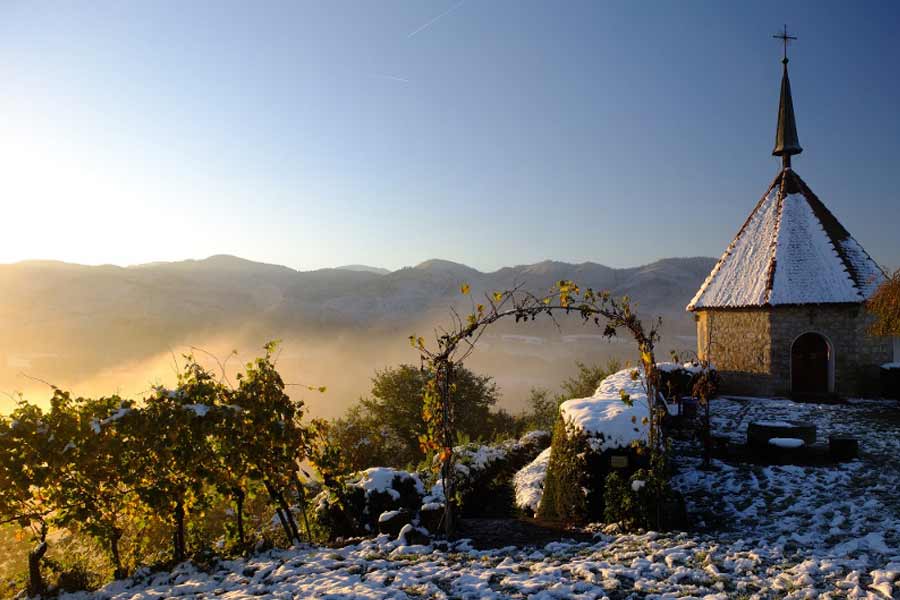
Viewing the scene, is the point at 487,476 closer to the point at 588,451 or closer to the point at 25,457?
the point at 588,451

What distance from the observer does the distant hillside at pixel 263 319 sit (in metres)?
75.3

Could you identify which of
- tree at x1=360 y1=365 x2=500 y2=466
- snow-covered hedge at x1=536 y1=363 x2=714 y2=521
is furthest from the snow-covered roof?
tree at x1=360 y1=365 x2=500 y2=466

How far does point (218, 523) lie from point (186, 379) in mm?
11299

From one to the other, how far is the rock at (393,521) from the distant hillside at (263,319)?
59453 mm

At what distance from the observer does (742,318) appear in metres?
18.2

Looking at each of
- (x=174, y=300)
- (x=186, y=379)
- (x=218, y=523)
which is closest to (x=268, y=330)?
(x=174, y=300)

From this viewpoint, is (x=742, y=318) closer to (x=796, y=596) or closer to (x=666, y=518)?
(x=666, y=518)

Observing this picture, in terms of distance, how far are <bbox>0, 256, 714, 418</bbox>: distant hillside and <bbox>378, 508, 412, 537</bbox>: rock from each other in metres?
59.5

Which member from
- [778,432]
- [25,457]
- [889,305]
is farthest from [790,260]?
[25,457]

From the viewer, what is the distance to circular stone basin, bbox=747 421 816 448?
10.9 m

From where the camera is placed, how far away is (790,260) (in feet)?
59.6

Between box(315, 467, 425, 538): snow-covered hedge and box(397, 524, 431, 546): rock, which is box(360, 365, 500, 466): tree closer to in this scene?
box(315, 467, 425, 538): snow-covered hedge

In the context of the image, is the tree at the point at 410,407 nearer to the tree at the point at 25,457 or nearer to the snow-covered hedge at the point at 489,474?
the snow-covered hedge at the point at 489,474

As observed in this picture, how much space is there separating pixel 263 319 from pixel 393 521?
316 feet
